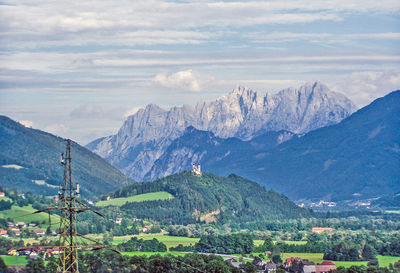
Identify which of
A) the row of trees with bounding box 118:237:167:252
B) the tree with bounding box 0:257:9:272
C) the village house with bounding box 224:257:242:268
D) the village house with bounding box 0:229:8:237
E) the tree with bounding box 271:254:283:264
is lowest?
the tree with bounding box 0:257:9:272

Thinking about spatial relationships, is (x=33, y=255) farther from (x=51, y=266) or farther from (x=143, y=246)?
(x=143, y=246)

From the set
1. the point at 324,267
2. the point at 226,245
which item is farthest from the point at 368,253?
the point at 226,245

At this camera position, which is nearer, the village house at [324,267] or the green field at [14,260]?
the green field at [14,260]

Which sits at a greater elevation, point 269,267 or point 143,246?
point 143,246

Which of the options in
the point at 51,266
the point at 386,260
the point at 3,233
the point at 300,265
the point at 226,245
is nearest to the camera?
the point at 51,266

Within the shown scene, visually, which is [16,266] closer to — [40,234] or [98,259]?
[98,259]

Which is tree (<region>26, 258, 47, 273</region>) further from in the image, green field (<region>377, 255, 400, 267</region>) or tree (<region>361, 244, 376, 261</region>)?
tree (<region>361, 244, 376, 261</region>)

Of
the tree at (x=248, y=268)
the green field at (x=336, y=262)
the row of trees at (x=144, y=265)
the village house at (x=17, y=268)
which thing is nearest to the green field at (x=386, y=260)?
the green field at (x=336, y=262)

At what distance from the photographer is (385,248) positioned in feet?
614

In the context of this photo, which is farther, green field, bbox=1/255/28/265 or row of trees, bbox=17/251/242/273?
row of trees, bbox=17/251/242/273

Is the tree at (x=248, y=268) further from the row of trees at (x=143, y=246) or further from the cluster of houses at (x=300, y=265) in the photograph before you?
the row of trees at (x=143, y=246)

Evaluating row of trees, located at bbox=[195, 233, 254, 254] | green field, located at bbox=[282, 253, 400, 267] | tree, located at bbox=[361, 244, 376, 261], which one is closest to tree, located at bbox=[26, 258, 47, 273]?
green field, located at bbox=[282, 253, 400, 267]

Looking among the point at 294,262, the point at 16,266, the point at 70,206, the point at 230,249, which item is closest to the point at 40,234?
the point at 230,249

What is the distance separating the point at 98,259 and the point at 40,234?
2937 inches
